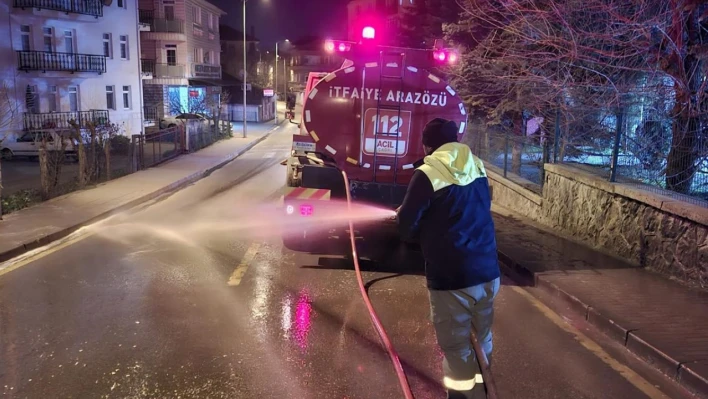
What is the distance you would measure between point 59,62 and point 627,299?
2960cm

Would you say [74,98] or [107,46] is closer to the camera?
[74,98]

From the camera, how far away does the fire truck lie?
26.1 feet

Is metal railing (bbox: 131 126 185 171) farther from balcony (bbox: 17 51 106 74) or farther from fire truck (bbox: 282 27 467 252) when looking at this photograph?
fire truck (bbox: 282 27 467 252)

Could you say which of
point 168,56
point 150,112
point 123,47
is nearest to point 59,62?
point 123,47

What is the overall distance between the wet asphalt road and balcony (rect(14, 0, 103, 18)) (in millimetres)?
23464

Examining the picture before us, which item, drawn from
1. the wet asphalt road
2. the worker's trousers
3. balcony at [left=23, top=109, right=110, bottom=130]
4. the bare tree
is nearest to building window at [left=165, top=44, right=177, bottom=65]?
balcony at [left=23, top=109, right=110, bottom=130]

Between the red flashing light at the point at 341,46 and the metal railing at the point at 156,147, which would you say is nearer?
the red flashing light at the point at 341,46

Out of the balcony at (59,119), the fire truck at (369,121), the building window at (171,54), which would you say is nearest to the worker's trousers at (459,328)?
the fire truck at (369,121)

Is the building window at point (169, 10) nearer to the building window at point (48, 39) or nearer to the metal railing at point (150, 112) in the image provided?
the metal railing at point (150, 112)

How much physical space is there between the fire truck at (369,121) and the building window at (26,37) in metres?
25.4

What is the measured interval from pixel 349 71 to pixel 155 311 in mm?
4174

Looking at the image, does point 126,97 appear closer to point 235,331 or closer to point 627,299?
point 235,331

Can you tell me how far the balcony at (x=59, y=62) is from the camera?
26484 mm

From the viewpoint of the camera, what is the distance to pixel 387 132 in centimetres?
805
